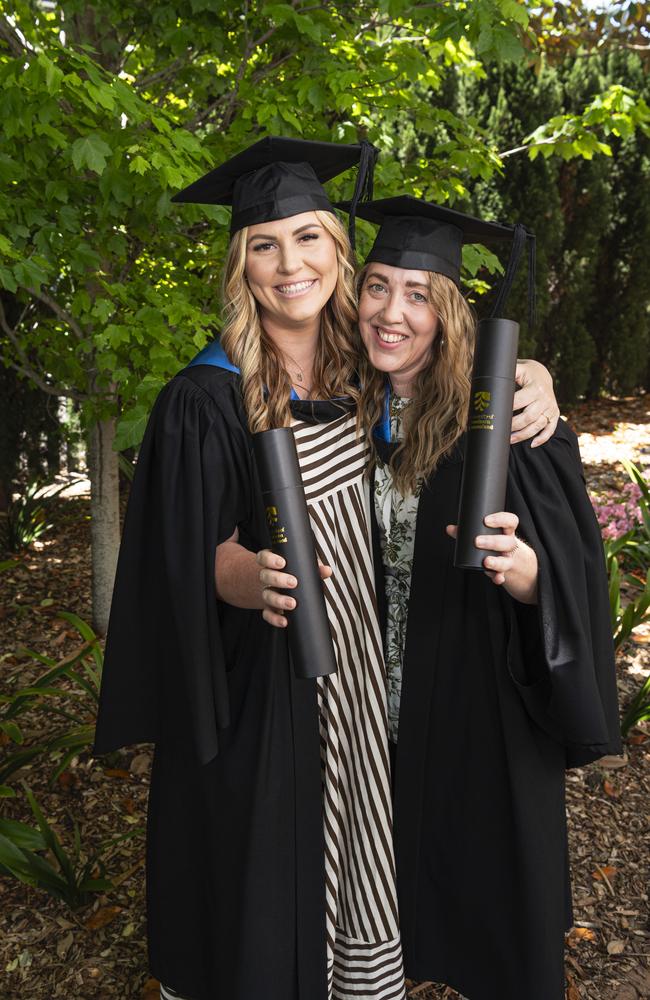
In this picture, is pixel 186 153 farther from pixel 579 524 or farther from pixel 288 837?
pixel 288 837

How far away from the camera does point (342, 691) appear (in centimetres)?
195

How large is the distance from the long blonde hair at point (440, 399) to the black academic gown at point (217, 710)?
28 centimetres

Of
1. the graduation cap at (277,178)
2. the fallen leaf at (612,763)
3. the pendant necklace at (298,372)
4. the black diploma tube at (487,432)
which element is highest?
the graduation cap at (277,178)

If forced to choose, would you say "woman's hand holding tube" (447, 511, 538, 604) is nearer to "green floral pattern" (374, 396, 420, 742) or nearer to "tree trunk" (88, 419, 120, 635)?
"green floral pattern" (374, 396, 420, 742)

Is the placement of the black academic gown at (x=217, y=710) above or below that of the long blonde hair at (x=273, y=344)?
below

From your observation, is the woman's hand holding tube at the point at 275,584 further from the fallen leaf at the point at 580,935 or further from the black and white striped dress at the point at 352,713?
the fallen leaf at the point at 580,935

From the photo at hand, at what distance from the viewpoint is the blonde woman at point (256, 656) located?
1827mm

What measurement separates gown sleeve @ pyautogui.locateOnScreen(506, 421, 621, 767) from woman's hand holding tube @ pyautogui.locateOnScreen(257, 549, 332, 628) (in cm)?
51

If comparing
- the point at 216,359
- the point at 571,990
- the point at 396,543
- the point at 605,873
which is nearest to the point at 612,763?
the point at 605,873

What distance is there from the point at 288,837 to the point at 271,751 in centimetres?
21

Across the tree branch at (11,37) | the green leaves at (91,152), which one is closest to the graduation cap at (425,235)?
the green leaves at (91,152)

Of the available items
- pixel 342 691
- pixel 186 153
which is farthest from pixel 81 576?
pixel 342 691

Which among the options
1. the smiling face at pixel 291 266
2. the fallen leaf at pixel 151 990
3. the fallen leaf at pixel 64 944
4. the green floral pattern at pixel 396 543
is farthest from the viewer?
the fallen leaf at pixel 64 944

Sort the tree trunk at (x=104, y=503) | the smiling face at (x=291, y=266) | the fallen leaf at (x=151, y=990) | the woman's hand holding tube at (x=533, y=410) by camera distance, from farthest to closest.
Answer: the tree trunk at (x=104, y=503) → the fallen leaf at (x=151, y=990) → the smiling face at (x=291, y=266) → the woman's hand holding tube at (x=533, y=410)
